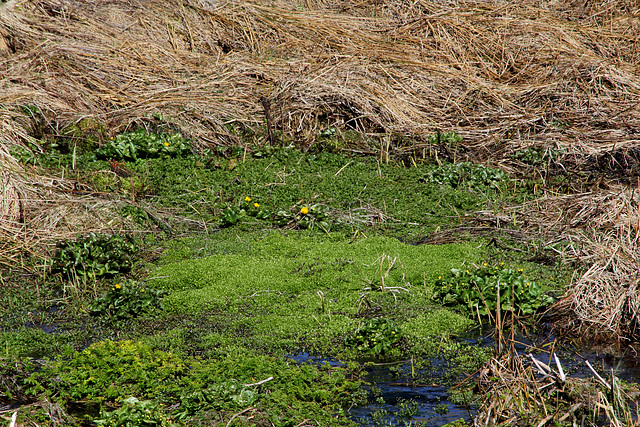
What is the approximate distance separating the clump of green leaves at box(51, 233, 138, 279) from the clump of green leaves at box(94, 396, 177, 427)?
2.50 metres

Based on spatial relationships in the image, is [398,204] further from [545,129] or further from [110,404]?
[110,404]

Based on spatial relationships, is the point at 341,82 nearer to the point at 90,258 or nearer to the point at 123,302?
the point at 90,258

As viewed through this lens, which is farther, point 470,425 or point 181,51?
point 181,51

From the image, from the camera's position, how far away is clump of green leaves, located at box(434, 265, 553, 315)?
5.46 m

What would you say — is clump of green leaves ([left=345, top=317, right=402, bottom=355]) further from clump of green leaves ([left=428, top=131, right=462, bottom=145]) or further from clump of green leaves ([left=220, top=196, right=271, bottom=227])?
clump of green leaves ([left=428, top=131, right=462, bottom=145])

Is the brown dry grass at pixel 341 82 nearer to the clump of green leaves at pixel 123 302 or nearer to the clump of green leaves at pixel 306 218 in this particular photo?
the clump of green leaves at pixel 123 302

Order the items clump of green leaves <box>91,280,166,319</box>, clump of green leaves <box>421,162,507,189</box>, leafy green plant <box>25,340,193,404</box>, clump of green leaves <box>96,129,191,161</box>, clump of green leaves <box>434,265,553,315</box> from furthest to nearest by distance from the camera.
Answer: clump of green leaves <box>96,129,191,161</box> < clump of green leaves <box>421,162,507,189</box> < clump of green leaves <box>91,280,166,319</box> < clump of green leaves <box>434,265,553,315</box> < leafy green plant <box>25,340,193,404</box>

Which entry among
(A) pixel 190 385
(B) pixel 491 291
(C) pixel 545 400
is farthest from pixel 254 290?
(C) pixel 545 400

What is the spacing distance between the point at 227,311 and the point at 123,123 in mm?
4763

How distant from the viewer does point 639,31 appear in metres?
12.2

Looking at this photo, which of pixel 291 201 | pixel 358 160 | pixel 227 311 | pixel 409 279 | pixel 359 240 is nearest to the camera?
pixel 227 311

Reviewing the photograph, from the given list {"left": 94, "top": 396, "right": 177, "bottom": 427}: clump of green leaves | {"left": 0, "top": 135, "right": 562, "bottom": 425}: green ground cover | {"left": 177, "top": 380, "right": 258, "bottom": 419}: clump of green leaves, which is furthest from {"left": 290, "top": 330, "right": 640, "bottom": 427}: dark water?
{"left": 94, "top": 396, "right": 177, "bottom": 427}: clump of green leaves

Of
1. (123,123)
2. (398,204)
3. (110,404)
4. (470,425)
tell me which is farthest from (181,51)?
(470,425)

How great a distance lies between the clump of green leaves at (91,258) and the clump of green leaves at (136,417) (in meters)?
2.50
